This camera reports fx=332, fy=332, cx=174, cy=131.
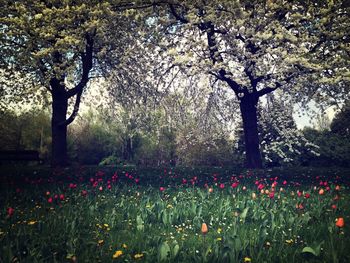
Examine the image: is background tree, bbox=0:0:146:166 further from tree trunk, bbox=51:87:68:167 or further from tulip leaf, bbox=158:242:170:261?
tulip leaf, bbox=158:242:170:261

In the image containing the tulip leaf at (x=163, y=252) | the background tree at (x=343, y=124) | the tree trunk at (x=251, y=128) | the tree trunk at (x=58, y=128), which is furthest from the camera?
the background tree at (x=343, y=124)

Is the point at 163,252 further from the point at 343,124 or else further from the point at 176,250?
the point at 343,124

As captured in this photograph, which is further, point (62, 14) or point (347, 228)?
point (62, 14)

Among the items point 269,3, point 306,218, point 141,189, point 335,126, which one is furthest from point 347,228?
point 335,126

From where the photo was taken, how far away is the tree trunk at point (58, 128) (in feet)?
58.4

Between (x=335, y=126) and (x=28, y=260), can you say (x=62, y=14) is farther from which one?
(x=335, y=126)

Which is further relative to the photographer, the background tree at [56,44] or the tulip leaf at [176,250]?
the background tree at [56,44]

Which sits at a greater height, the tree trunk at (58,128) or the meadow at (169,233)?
the tree trunk at (58,128)

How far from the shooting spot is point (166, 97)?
16.8m

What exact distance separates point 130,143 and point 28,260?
2950cm

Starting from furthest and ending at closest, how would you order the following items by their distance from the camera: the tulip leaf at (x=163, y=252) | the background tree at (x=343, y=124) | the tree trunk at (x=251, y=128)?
the background tree at (x=343, y=124) < the tree trunk at (x=251, y=128) < the tulip leaf at (x=163, y=252)

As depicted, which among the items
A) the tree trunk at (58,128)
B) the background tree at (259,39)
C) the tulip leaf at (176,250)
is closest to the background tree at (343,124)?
the background tree at (259,39)

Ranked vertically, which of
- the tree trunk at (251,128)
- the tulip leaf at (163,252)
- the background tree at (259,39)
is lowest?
the tulip leaf at (163,252)

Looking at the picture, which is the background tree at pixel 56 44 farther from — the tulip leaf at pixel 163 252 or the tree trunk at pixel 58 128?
the tulip leaf at pixel 163 252
